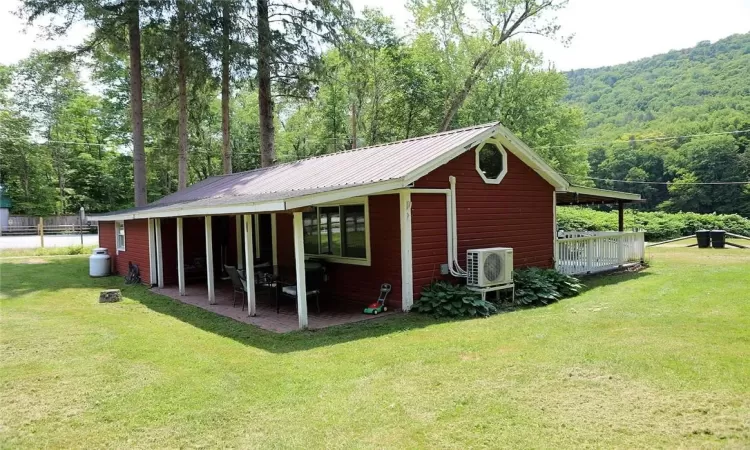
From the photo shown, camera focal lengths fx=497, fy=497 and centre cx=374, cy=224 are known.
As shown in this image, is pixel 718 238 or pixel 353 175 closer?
pixel 353 175

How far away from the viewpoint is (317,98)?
21359 millimetres

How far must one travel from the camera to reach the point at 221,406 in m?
4.11

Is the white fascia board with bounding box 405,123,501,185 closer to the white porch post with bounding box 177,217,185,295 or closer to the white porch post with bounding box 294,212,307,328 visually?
the white porch post with bounding box 294,212,307,328

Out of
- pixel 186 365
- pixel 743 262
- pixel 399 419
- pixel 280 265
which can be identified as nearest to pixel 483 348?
pixel 399 419

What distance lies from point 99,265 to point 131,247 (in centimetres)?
143

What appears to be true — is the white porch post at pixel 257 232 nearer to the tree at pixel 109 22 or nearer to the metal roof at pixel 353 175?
the metal roof at pixel 353 175

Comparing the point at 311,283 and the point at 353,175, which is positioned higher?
the point at 353,175

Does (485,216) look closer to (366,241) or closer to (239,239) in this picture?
(366,241)

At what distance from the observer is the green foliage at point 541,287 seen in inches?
345

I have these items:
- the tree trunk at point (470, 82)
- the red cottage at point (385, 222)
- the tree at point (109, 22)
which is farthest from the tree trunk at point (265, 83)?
the tree trunk at point (470, 82)

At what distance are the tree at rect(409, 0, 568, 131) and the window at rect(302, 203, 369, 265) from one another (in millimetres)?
18418

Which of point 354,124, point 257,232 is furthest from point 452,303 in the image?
point 354,124

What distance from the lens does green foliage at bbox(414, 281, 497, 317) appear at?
7754 mm

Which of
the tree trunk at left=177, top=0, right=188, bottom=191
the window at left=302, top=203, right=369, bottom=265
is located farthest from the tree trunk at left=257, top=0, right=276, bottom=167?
the window at left=302, top=203, right=369, bottom=265
